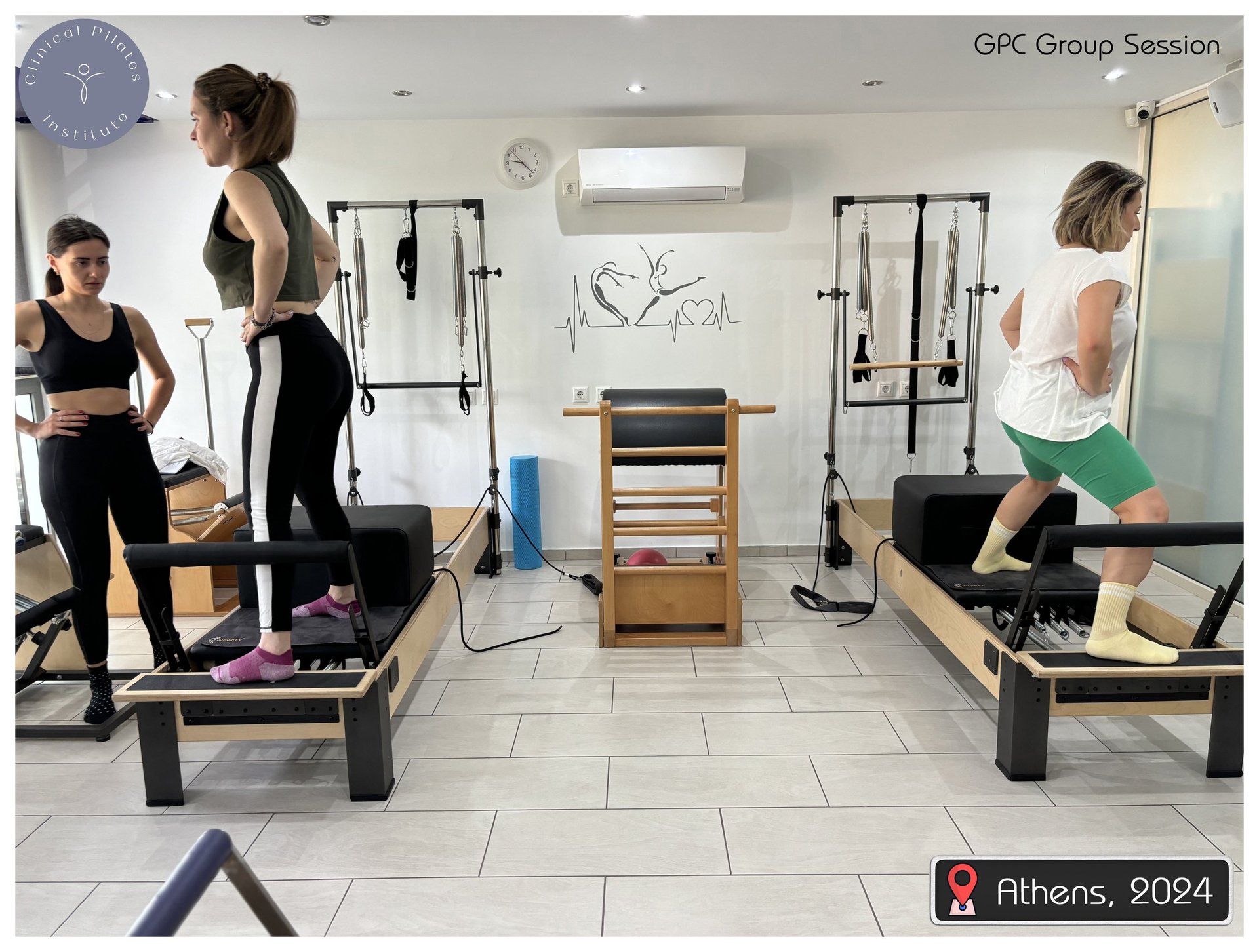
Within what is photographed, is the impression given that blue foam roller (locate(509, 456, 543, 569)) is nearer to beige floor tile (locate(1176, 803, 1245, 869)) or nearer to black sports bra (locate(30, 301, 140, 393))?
black sports bra (locate(30, 301, 140, 393))

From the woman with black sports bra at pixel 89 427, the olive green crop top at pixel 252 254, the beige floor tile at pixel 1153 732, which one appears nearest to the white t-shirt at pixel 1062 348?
the beige floor tile at pixel 1153 732

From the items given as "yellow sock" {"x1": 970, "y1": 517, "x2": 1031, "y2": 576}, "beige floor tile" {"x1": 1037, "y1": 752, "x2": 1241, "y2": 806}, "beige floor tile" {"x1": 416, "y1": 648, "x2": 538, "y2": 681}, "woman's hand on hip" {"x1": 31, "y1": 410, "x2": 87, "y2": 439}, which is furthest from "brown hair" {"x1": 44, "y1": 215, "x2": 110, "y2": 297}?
"beige floor tile" {"x1": 1037, "y1": 752, "x2": 1241, "y2": 806}

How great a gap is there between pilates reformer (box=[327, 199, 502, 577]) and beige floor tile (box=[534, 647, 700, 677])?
1.26 meters

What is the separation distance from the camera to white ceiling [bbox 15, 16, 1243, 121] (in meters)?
2.98

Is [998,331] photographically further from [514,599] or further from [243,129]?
[243,129]

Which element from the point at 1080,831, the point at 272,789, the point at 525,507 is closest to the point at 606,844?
the point at 272,789

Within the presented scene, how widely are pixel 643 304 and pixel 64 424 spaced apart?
2.75m

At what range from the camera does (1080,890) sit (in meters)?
1.79

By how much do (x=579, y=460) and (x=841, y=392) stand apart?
4.69ft

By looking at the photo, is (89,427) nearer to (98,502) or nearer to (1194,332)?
(98,502)

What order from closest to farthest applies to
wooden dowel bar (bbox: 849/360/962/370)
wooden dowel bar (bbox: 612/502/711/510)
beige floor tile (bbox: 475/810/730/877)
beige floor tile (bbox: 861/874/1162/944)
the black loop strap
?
beige floor tile (bbox: 861/874/1162/944) < beige floor tile (bbox: 475/810/730/877) < wooden dowel bar (bbox: 612/502/711/510) < wooden dowel bar (bbox: 849/360/962/370) < the black loop strap

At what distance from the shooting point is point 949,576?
2.84 meters

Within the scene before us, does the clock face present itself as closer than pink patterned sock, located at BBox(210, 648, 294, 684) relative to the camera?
No

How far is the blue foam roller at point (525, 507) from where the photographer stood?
443cm
